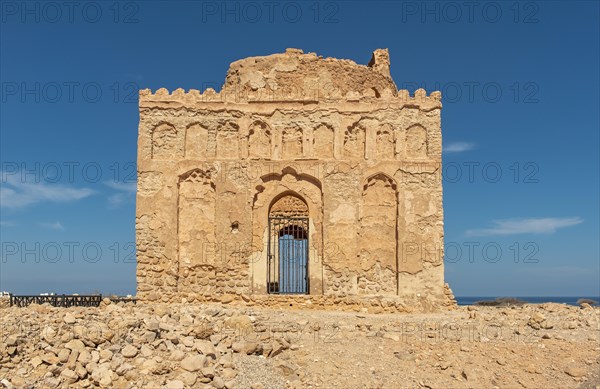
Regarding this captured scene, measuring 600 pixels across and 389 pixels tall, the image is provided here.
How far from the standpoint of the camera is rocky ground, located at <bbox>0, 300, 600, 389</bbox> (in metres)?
9.66

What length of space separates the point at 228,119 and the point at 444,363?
30.0ft

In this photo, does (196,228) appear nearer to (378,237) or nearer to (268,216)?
(268,216)

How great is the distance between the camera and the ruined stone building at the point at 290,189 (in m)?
Answer: 16.1

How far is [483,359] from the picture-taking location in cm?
1149

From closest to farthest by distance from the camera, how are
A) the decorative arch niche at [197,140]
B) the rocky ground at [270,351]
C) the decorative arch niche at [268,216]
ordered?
1. the rocky ground at [270,351]
2. the decorative arch niche at [268,216]
3. the decorative arch niche at [197,140]

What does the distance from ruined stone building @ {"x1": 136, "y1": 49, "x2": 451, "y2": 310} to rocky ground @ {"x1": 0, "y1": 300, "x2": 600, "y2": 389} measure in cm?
252

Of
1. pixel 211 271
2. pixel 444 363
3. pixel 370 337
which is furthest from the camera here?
pixel 211 271

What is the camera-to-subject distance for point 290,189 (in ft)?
54.1

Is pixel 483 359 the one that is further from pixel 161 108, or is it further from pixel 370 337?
pixel 161 108

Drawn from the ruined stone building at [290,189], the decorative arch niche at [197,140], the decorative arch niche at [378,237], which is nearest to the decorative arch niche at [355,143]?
the ruined stone building at [290,189]

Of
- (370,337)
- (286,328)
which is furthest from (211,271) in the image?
(370,337)

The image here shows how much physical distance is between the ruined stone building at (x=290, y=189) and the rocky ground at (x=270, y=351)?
8.26 feet

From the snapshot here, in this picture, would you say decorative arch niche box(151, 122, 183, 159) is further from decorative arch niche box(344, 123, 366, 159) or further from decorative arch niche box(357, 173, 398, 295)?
decorative arch niche box(357, 173, 398, 295)

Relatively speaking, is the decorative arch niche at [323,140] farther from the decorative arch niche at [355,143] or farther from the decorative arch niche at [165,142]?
the decorative arch niche at [165,142]
